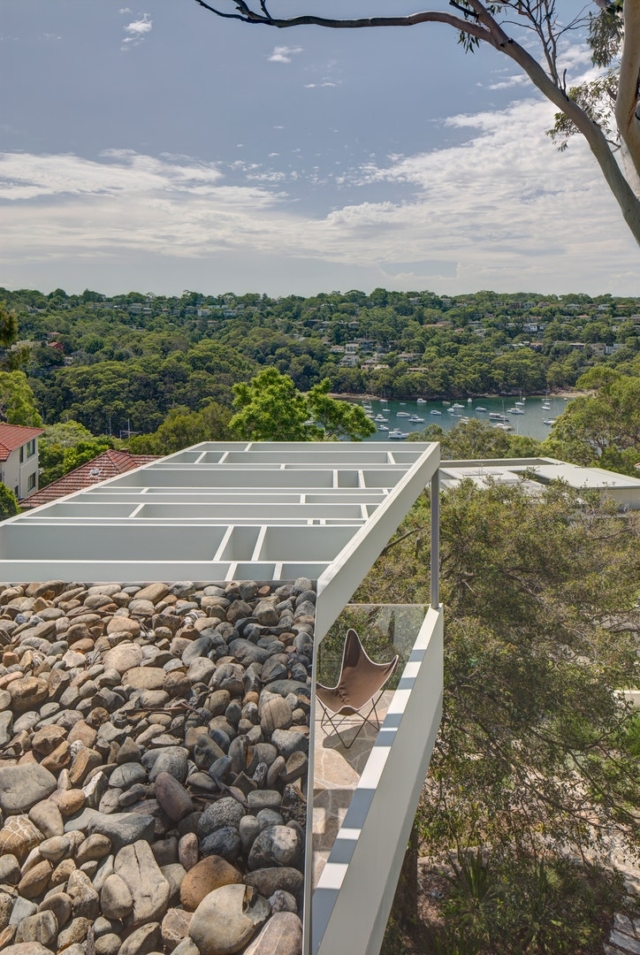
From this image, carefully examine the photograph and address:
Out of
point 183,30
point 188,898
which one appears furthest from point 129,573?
point 183,30

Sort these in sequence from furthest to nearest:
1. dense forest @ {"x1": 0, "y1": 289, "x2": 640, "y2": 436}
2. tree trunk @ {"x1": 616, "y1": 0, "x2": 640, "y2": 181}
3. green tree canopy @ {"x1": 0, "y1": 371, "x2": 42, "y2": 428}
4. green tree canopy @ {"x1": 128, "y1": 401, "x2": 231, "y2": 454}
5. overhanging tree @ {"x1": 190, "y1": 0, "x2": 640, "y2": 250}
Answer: dense forest @ {"x1": 0, "y1": 289, "x2": 640, "y2": 436} → green tree canopy @ {"x1": 0, "y1": 371, "x2": 42, "y2": 428} → green tree canopy @ {"x1": 128, "y1": 401, "x2": 231, "y2": 454} → overhanging tree @ {"x1": 190, "y1": 0, "x2": 640, "y2": 250} → tree trunk @ {"x1": 616, "y1": 0, "x2": 640, "y2": 181}

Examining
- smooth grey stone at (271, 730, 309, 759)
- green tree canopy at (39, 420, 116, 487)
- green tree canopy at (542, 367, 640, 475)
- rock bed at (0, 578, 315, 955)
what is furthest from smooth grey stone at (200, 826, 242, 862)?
green tree canopy at (39, 420, 116, 487)

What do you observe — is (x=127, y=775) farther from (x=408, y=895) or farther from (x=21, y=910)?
(x=408, y=895)

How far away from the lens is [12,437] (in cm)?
2736

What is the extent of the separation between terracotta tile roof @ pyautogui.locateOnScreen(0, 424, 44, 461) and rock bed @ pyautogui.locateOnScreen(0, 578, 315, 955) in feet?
85.2

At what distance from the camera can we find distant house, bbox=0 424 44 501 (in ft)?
87.7

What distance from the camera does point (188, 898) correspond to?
1.85 meters

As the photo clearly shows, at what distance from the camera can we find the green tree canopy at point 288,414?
21391mm

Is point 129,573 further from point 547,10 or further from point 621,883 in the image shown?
point 621,883

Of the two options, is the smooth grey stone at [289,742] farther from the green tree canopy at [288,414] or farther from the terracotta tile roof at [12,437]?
the terracotta tile roof at [12,437]

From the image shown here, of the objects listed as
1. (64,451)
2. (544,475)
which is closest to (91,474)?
(64,451)

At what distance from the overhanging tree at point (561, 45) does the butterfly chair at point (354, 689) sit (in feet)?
12.5

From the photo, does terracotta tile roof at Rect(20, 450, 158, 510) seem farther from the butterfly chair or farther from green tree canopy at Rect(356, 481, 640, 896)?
the butterfly chair

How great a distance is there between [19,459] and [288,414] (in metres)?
12.4
